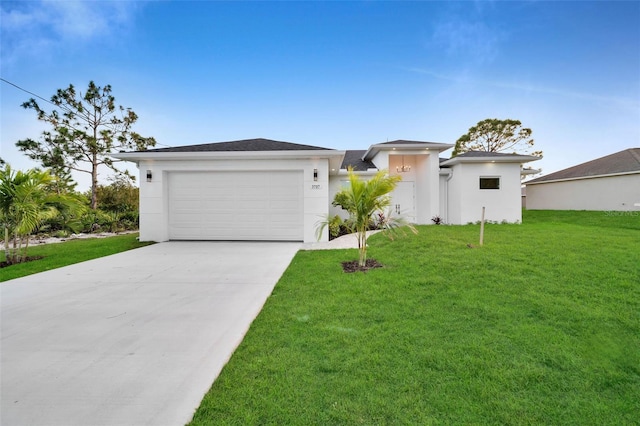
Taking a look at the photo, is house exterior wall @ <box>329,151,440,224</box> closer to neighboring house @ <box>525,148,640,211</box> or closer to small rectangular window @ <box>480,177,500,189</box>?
small rectangular window @ <box>480,177,500,189</box>

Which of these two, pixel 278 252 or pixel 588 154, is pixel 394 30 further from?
pixel 588 154

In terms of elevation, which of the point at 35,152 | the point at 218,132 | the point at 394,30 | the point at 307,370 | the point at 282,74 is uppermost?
the point at 394,30

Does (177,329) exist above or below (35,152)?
below

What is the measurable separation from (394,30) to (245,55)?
6.68 meters

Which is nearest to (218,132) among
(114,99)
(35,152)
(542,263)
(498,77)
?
(114,99)

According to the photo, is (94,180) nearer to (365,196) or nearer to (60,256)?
(60,256)

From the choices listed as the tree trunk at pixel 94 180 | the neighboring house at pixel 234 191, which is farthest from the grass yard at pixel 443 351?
the tree trunk at pixel 94 180

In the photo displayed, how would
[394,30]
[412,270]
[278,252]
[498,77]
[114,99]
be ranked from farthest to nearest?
1. [114,99]
2. [498,77]
3. [394,30]
4. [278,252]
5. [412,270]

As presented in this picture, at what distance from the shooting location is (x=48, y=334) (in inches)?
109

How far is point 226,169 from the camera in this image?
Answer: 8492mm

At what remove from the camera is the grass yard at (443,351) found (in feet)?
5.56

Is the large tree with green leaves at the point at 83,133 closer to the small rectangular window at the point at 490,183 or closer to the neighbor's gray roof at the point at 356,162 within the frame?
the neighbor's gray roof at the point at 356,162

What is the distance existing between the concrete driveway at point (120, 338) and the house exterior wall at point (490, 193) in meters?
10.3

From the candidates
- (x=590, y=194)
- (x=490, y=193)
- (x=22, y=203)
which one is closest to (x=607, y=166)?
(x=590, y=194)
